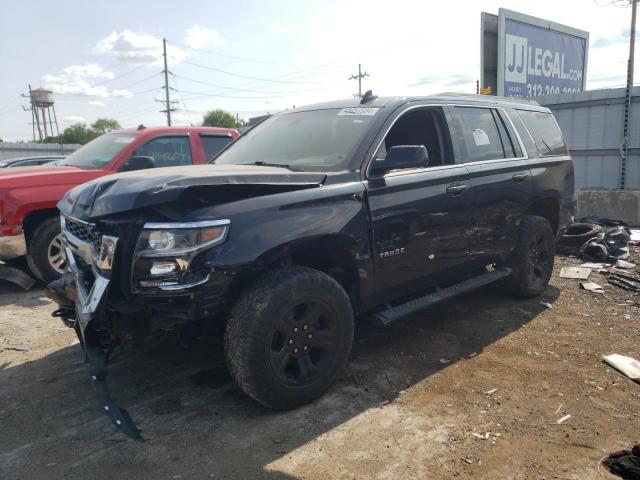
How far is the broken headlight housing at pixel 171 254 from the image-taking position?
2.71 metres

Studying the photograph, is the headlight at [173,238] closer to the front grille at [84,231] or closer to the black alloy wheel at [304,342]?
the front grille at [84,231]

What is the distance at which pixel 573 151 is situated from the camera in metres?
10.5

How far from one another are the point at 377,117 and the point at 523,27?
36.8 feet

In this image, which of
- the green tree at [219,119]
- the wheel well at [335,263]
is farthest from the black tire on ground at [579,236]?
the green tree at [219,119]

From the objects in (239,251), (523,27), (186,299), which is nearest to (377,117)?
(239,251)

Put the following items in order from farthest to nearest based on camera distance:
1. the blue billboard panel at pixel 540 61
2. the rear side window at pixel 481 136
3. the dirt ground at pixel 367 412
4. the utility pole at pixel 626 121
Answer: the blue billboard panel at pixel 540 61
the utility pole at pixel 626 121
the rear side window at pixel 481 136
the dirt ground at pixel 367 412

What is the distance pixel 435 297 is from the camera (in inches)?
160

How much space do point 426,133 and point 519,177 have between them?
1.16m

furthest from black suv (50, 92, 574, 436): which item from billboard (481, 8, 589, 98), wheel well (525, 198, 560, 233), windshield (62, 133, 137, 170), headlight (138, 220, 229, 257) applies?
billboard (481, 8, 589, 98)

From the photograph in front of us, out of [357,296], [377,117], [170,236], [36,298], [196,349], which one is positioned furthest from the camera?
[36,298]

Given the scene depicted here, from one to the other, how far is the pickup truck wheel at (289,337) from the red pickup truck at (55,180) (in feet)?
8.77

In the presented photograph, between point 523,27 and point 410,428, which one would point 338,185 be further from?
point 523,27

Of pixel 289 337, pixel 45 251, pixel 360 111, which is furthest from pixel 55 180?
pixel 289 337

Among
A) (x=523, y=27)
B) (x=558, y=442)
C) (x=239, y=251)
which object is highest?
(x=523, y=27)
